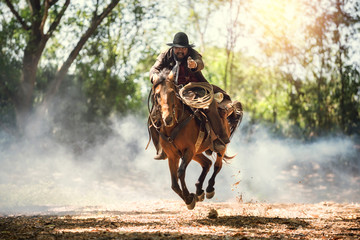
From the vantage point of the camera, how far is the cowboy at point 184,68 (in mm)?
7457

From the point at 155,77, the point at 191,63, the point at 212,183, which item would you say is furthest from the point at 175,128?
the point at 212,183

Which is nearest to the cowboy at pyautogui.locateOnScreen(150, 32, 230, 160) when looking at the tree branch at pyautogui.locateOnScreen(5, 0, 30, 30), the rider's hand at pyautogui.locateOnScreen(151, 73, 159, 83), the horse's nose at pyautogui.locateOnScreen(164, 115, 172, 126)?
the rider's hand at pyautogui.locateOnScreen(151, 73, 159, 83)

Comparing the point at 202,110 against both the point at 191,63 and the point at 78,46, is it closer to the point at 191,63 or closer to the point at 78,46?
the point at 191,63

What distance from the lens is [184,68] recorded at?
762 centimetres

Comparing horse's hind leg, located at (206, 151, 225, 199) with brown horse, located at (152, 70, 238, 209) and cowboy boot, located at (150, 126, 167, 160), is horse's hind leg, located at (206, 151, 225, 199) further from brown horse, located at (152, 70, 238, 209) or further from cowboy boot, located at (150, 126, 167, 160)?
cowboy boot, located at (150, 126, 167, 160)

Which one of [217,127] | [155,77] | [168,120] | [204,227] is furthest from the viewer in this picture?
[217,127]

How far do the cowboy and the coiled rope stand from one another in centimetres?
28

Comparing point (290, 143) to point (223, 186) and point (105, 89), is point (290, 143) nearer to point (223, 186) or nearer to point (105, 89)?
point (223, 186)

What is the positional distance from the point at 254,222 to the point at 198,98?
2247mm

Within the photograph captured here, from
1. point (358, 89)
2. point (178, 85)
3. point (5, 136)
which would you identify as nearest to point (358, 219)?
point (178, 85)

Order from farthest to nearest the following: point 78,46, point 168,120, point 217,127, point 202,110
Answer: point 78,46 → point 217,127 → point 202,110 → point 168,120

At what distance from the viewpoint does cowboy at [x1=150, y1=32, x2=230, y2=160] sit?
24.5ft

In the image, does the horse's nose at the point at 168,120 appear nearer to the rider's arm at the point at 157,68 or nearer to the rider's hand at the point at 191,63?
the rider's arm at the point at 157,68

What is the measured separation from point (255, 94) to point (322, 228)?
71.1 feet
